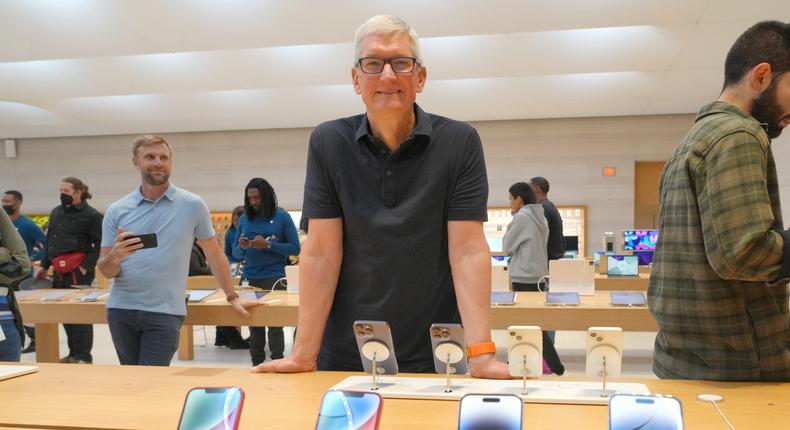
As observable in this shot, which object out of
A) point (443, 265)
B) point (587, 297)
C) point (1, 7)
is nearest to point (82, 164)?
point (1, 7)

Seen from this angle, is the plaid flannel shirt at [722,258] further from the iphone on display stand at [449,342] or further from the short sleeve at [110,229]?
the short sleeve at [110,229]

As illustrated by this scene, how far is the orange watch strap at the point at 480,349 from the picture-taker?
157 cm

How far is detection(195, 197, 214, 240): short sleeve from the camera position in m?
3.25

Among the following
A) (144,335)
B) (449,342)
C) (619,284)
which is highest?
(449,342)

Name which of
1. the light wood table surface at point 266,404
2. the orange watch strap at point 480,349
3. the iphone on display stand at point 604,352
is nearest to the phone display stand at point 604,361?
the iphone on display stand at point 604,352

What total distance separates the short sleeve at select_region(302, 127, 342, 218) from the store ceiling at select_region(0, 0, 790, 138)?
4.13m

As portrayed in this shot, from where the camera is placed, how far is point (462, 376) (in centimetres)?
160

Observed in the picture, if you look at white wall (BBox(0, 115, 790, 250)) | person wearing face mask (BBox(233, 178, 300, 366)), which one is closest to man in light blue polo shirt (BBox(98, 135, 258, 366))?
person wearing face mask (BBox(233, 178, 300, 366))

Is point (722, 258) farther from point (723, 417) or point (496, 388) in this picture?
point (496, 388)

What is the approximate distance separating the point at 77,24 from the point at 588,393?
6.18 metres

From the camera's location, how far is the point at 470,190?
1.68 meters

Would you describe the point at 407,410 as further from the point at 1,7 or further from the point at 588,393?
the point at 1,7

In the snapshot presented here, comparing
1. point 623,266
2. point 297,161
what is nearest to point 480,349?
point 623,266

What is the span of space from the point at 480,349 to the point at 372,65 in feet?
2.38
